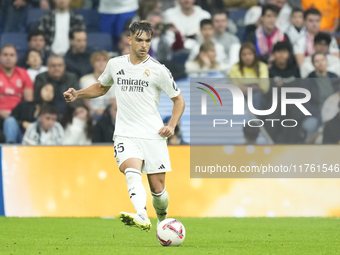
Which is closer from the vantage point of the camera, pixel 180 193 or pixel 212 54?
pixel 180 193

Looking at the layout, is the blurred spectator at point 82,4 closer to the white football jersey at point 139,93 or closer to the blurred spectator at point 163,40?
the blurred spectator at point 163,40

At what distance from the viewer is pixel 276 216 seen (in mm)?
9055

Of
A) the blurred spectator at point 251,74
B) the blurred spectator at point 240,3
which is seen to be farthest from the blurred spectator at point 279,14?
the blurred spectator at point 251,74

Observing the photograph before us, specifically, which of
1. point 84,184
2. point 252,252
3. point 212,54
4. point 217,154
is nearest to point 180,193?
point 217,154

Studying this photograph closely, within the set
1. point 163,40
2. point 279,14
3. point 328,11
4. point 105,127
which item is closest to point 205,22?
point 163,40

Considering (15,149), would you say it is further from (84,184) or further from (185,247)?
(185,247)

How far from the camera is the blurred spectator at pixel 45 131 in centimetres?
930

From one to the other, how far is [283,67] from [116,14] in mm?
3746

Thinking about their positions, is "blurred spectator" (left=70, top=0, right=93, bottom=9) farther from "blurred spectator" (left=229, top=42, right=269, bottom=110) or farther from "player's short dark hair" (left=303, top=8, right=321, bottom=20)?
"player's short dark hair" (left=303, top=8, right=321, bottom=20)

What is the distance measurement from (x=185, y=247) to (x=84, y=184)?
387 cm

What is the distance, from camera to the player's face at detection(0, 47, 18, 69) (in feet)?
34.3

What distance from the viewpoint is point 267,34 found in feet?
37.2

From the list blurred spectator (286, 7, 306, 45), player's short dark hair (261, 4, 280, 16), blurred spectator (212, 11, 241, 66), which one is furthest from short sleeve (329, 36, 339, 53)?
blurred spectator (212, 11, 241, 66)

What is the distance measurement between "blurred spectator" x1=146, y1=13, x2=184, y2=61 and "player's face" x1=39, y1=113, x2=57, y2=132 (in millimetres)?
2576
